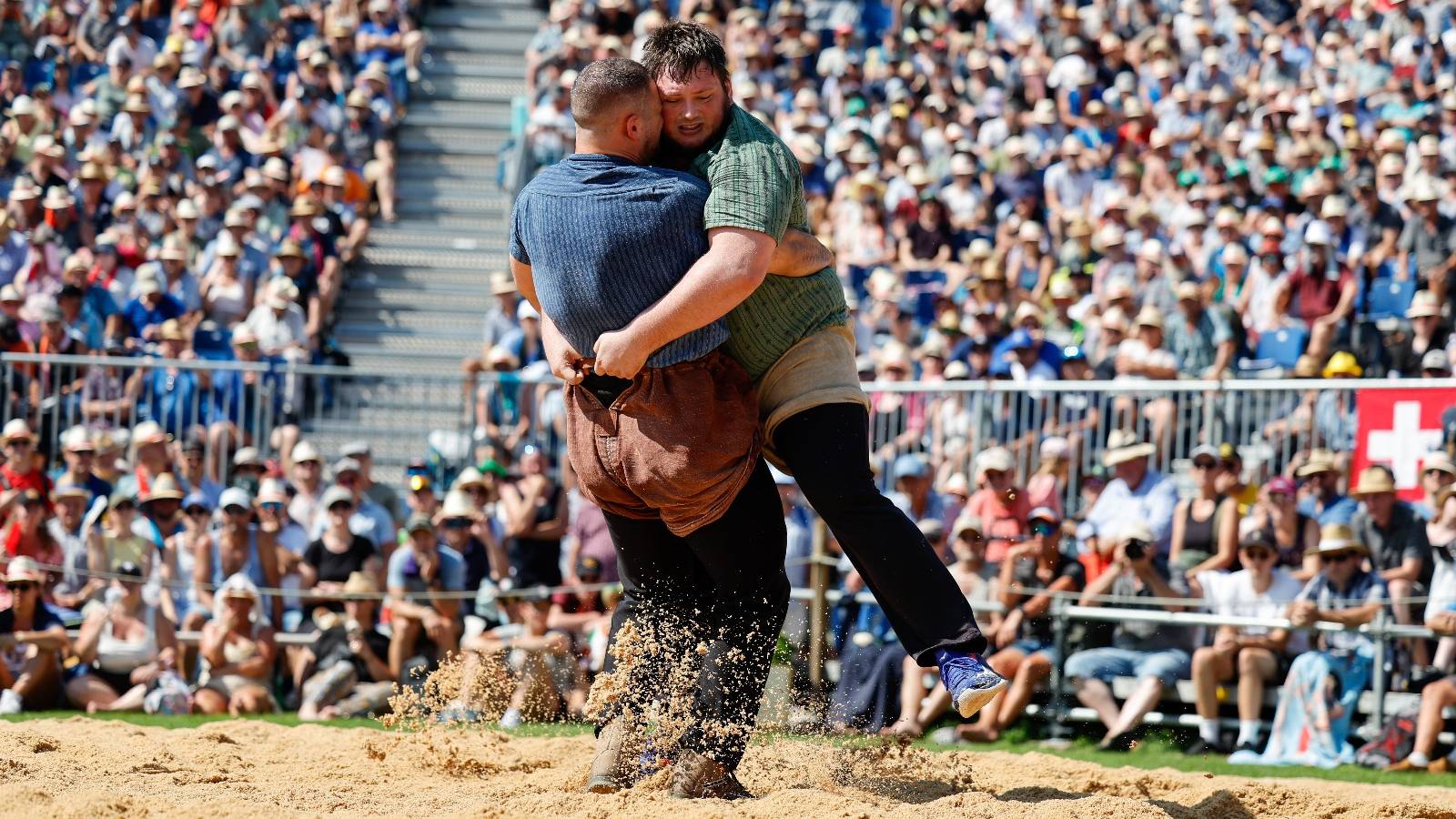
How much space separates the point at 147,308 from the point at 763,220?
10.1 metres

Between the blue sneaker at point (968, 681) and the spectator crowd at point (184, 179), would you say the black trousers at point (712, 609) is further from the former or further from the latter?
the spectator crowd at point (184, 179)

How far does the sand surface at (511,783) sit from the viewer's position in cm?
495

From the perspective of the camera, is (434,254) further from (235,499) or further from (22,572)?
(22,572)

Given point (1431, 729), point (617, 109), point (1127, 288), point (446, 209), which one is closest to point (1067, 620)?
point (1431, 729)

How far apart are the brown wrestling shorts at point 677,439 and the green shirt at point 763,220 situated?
0.11m

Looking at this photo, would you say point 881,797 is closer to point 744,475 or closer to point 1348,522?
point 744,475

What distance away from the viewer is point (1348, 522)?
9.79 meters

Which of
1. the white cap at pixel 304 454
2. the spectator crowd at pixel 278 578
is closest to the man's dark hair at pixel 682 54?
the spectator crowd at pixel 278 578

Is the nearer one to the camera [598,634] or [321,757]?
[321,757]

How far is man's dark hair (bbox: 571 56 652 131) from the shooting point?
504 centimetres

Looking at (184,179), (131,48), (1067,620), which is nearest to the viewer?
(1067,620)

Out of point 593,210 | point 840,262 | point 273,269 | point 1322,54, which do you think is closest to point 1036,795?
point 593,210

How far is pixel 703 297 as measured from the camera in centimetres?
489

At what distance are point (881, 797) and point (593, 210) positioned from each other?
193cm
